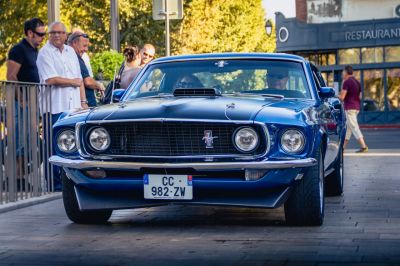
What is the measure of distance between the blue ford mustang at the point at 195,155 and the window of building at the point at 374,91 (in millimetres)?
39236

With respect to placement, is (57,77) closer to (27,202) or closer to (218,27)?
(27,202)

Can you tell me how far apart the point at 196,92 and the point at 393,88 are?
39642mm

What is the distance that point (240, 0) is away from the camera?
61.5 metres

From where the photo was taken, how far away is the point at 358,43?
49.7m

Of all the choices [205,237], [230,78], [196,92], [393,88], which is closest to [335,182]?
[230,78]

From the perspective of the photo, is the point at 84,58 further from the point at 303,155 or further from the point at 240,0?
the point at 240,0

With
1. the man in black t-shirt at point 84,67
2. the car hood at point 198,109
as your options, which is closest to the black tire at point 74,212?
the car hood at point 198,109

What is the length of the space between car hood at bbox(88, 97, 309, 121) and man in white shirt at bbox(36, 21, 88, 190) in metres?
3.01

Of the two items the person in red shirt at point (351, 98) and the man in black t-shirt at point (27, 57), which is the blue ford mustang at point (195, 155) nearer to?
the man in black t-shirt at point (27, 57)

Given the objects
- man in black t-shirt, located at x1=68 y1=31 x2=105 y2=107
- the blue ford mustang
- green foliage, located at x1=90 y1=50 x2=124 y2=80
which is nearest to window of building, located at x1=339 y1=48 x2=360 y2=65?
green foliage, located at x1=90 y1=50 x2=124 y2=80

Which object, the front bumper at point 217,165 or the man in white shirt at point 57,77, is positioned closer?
the front bumper at point 217,165

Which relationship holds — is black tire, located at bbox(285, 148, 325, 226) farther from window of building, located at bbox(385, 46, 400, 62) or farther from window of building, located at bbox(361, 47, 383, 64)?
window of building, located at bbox(361, 47, 383, 64)

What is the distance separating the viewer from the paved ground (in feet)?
23.0

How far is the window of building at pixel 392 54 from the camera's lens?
48.4 meters
